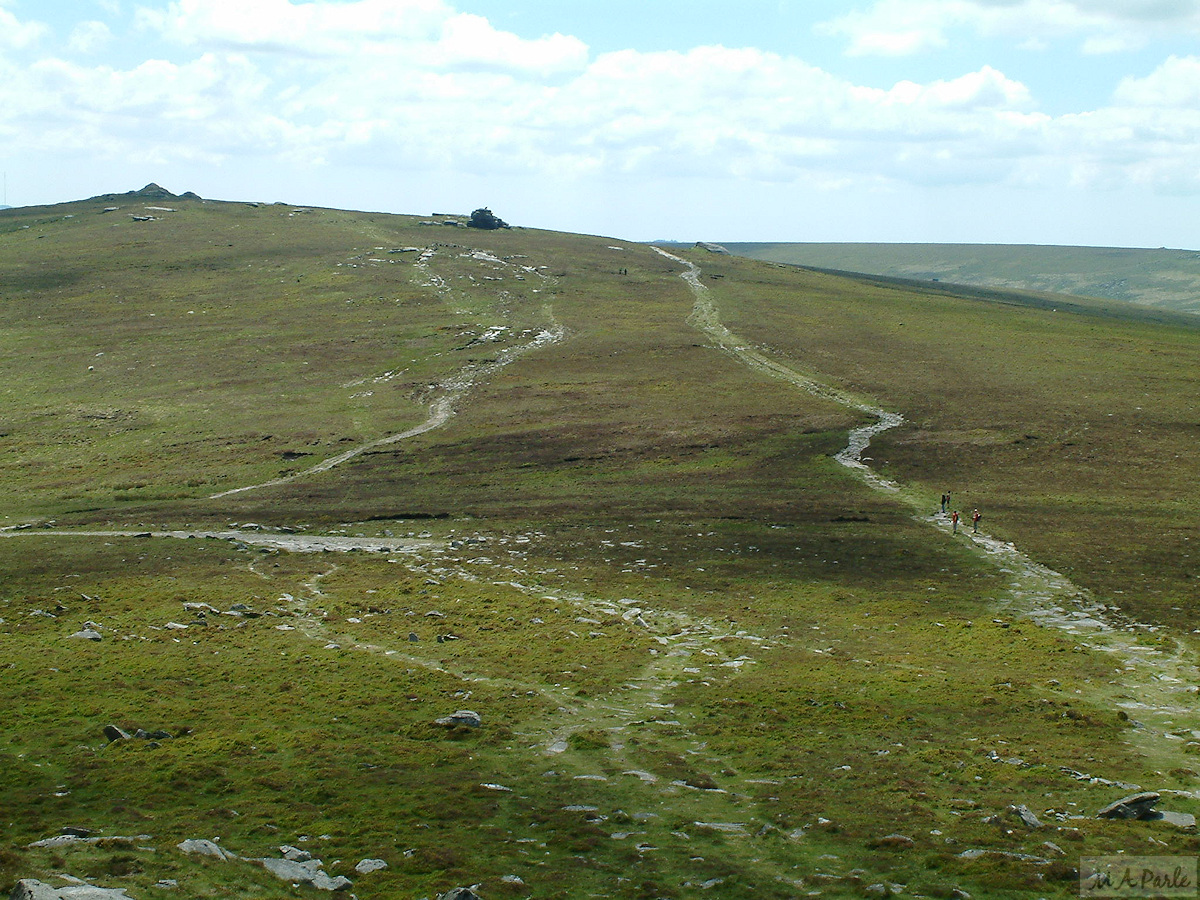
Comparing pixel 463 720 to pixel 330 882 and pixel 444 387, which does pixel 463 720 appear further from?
pixel 444 387

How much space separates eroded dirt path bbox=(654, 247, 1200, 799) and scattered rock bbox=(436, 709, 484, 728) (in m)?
17.4

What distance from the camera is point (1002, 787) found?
2353cm

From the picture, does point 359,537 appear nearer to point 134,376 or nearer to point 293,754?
point 293,754

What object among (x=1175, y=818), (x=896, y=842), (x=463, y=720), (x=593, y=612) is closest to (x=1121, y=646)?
(x=1175, y=818)

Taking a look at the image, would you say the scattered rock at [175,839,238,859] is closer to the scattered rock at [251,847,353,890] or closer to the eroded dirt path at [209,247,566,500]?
the scattered rock at [251,847,353,890]

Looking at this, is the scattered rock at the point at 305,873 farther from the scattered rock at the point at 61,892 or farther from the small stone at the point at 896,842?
the small stone at the point at 896,842

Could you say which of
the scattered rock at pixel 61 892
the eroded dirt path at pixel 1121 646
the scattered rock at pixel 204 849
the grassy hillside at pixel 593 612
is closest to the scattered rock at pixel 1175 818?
the grassy hillside at pixel 593 612

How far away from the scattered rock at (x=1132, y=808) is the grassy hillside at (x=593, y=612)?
35.0 inches

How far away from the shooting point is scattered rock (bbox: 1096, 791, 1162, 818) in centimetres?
2130

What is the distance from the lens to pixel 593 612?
135 ft

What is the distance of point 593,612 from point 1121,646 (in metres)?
19.5

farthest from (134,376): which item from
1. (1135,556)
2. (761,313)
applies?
(1135,556)

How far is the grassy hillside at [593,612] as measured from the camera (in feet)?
70.2

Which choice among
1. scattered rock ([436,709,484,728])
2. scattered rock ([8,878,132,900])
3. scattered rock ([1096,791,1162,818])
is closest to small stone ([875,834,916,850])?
scattered rock ([1096,791,1162,818])
